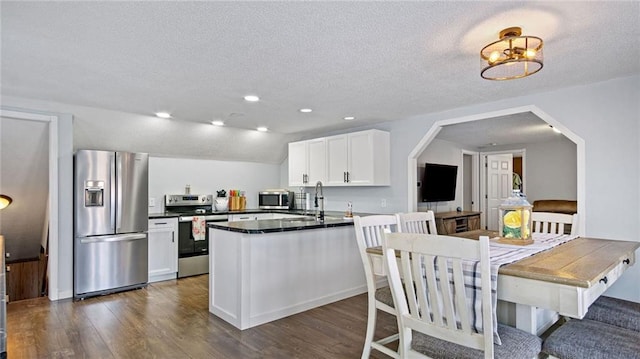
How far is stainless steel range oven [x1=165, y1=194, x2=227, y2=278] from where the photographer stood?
5.04 m

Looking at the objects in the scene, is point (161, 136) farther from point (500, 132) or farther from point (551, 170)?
point (551, 170)

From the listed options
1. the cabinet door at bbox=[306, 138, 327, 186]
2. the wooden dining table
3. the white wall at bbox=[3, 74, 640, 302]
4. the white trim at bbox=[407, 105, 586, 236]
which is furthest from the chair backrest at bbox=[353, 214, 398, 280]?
the cabinet door at bbox=[306, 138, 327, 186]

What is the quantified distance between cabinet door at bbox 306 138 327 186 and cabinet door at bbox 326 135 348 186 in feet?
0.34

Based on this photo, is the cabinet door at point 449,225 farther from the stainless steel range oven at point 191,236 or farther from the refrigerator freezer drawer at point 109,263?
the refrigerator freezer drawer at point 109,263

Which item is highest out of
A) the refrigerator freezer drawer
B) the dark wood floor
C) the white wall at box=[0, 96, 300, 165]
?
the white wall at box=[0, 96, 300, 165]

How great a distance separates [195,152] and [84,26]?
147 inches

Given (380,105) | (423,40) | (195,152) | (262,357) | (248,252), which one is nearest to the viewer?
(423,40)

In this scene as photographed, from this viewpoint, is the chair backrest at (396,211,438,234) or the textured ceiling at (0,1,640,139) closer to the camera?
the textured ceiling at (0,1,640,139)

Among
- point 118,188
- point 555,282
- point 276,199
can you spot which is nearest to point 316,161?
point 276,199

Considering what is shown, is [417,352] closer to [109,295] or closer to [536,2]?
[536,2]

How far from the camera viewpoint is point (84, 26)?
2.03 m

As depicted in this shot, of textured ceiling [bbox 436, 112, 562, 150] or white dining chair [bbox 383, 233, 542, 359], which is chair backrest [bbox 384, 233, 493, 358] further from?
textured ceiling [bbox 436, 112, 562, 150]

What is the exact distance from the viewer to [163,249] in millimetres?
4875

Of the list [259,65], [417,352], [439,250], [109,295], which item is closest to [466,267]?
[439,250]
